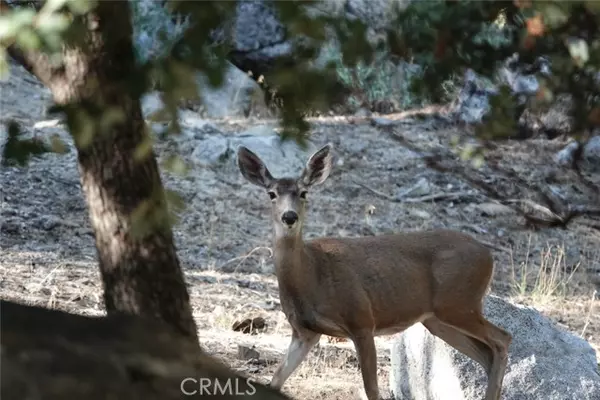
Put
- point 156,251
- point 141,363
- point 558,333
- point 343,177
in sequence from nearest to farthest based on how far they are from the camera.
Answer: point 141,363
point 156,251
point 558,333
point 343,177

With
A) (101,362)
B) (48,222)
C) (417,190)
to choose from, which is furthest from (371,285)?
(417,190)

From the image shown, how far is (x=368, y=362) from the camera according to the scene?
784cm

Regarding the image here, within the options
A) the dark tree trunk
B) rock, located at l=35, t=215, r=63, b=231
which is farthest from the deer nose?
rock, located at l=35, t=215, r=63, b=231

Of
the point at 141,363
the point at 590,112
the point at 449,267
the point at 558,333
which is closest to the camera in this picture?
the point at 141,363

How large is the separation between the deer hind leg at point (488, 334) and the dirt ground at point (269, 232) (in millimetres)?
749

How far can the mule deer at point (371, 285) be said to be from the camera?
8039 millimetres

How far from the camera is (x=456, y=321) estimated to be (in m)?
8.40

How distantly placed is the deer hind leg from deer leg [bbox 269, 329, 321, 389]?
39.2 inches

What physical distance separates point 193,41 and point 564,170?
44.8 feet

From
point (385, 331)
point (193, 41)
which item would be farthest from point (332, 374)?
point (193, 41)

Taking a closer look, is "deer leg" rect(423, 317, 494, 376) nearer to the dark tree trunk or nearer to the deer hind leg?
the deer hind leg

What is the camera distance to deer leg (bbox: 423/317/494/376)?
822cm

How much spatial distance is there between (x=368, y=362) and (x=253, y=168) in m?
1.86

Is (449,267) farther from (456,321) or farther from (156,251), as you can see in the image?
(156,251)
